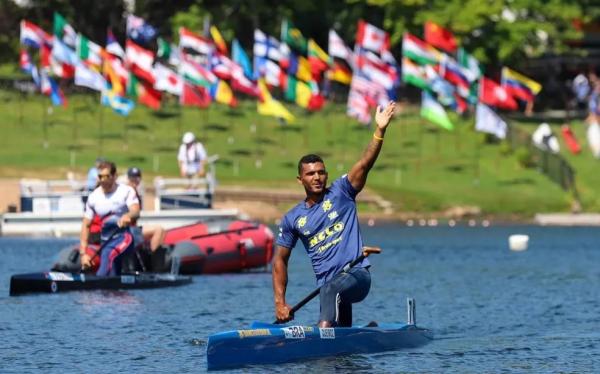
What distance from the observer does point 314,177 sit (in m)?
18.8

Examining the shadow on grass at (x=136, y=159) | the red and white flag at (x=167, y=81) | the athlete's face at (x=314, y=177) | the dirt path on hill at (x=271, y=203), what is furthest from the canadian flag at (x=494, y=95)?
the athlete's face at (x=314, y=177)

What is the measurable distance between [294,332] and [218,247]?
646 inches

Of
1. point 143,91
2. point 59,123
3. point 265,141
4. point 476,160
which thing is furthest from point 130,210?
point 59,123

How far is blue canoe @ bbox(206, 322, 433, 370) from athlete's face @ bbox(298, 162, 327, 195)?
74.8 inches

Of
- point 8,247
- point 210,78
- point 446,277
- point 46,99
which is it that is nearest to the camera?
point 446,277

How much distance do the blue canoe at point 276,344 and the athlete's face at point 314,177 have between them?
1.90m

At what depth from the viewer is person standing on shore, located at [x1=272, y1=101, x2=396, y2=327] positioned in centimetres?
1905

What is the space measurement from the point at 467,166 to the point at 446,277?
29.1 meters

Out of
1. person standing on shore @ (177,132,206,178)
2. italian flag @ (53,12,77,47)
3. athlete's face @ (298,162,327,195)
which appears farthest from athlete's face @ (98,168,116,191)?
italian flag @ (53,12,77,47)

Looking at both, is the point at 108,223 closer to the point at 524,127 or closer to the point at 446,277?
the point at 446,277

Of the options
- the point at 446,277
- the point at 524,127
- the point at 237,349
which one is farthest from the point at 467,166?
the point at 237,349

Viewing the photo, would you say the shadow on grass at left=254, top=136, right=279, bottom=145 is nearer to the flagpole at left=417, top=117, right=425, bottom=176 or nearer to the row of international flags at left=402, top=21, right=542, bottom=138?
Answer: the flagpole at left=417, top=117, right=425, bottom=176

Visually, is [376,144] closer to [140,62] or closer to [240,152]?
[140,62]

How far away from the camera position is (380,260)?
42594 mm
